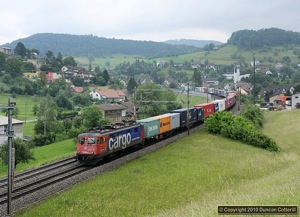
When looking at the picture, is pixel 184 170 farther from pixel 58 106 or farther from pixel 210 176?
pixel 58 106

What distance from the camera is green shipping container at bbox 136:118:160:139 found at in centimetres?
4141

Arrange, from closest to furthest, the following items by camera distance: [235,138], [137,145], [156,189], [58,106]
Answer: [156,189] < [137,145] < [235,138] < [58,106]

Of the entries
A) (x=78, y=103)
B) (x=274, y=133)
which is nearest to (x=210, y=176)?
(x=274, y=133)

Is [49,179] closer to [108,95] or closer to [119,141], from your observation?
[119,141]

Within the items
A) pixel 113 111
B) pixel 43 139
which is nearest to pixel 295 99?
pixel 113 111

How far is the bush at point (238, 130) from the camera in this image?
4622 cm

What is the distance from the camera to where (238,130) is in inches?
1928

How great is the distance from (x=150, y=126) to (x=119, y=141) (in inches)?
302

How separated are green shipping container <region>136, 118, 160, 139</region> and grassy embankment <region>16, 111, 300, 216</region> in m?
2.76

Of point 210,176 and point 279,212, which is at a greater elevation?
point 279,212

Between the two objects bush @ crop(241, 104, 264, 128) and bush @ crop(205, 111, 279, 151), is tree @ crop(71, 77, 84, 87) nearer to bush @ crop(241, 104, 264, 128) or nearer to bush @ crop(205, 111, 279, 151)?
bush @ crop(241, 104, 264, 128)

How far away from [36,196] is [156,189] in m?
7.96

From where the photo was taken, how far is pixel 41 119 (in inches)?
3359

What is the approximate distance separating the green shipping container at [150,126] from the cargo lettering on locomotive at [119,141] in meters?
4.39
